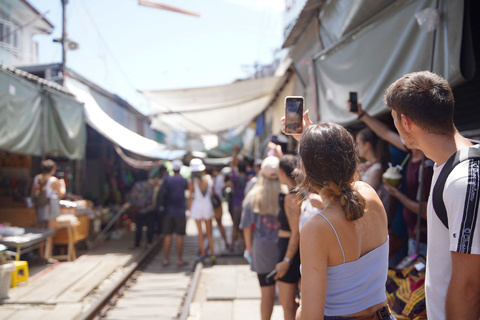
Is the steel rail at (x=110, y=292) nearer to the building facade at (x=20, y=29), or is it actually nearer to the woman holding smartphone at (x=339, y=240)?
the woman holding smartphone at (x=339, y=240)

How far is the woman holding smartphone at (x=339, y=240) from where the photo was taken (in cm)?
153

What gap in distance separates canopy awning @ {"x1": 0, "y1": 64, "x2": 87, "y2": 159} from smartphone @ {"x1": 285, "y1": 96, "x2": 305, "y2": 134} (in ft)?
17.4

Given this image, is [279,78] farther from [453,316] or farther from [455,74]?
[453,316]

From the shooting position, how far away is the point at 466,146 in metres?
1.54

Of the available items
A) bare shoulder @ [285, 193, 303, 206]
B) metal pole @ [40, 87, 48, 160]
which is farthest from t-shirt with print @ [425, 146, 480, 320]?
metal pole @ [40, 87, 48, 160]

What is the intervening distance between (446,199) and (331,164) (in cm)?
48

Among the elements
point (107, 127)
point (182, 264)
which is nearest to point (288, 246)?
point (182, 264)

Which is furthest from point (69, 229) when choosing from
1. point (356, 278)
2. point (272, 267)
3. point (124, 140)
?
point (356, 278)

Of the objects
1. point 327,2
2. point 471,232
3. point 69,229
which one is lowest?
point 69,229

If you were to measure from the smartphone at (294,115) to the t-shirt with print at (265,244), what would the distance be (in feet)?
5.79

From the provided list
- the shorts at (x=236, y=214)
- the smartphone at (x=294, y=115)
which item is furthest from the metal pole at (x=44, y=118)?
the smartphone at (x=294, y=115)

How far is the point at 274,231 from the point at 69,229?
526 cm

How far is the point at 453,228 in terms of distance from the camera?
141 cm

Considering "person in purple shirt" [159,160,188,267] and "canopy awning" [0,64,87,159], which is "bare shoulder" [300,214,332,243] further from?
"person in purple shirt" [159,160,188,267]
